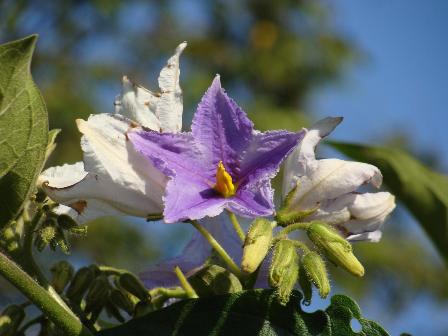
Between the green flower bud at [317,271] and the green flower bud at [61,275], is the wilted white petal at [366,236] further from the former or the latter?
the green flower bud at [61,275]

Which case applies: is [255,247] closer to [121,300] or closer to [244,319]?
[244,319]

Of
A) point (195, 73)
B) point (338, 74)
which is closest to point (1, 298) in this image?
point (195, 73)

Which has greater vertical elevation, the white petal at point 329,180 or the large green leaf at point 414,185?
the white petal at point 329,180

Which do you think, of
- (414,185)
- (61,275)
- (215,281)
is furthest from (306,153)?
(414,185)

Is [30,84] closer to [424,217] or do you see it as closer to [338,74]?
[424,217]

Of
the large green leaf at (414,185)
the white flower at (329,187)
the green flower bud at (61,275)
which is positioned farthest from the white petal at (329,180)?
the large green leaf at (414,185)

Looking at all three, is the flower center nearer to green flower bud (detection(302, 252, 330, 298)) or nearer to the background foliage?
green flower bud (detection(302, 252, 330, 298))

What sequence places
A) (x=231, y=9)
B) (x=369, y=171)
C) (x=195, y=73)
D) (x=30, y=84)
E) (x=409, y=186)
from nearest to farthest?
(x=30, y=84)
(x=369, y=171)
(x=409, y=186)
(x=195, y=73)
(x=231, y=9)
